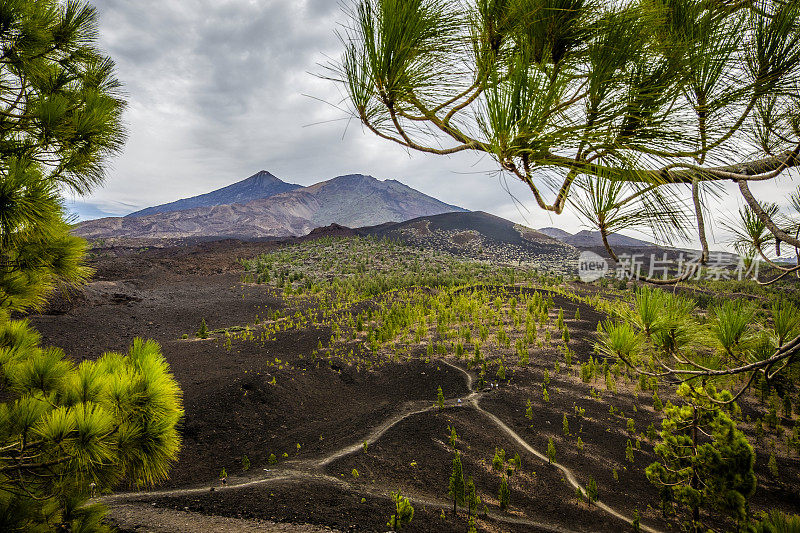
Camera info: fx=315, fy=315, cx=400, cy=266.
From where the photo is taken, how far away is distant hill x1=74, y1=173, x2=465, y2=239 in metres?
Result: 63.2

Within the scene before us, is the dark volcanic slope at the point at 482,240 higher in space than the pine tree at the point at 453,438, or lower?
higher

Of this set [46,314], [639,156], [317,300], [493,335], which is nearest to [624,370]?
[493,335]

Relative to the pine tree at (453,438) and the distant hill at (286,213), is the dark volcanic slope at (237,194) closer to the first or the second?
the distant hill at (286,213)

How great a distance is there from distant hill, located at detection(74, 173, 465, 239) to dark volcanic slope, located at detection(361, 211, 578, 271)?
38.1 m

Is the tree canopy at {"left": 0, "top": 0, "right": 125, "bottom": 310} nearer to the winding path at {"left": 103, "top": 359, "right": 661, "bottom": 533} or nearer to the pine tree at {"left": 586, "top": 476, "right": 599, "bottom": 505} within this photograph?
the winding path at {"left": 103, "top": 359, "right": 661, "bottom": 533}

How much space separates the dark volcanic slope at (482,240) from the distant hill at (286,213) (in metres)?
38.1

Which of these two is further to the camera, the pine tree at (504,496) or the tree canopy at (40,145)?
the pine tree at (504,496)

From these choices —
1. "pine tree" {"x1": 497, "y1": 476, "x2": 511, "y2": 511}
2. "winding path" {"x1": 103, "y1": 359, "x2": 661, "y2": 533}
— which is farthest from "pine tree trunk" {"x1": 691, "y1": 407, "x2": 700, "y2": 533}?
"pine tree" {"x1": 497, "y1": 476, "x2": 511, "y2": 511}

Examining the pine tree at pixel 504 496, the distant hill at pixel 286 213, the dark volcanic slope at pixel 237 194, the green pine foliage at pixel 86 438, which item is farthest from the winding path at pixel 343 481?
the dark volcanic slope at pixel 237 194

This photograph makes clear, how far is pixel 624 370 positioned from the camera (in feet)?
17.4

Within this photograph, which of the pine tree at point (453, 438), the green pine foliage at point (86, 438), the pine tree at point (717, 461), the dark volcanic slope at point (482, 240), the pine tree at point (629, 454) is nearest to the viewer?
the green pine foliage at point (86, 438)

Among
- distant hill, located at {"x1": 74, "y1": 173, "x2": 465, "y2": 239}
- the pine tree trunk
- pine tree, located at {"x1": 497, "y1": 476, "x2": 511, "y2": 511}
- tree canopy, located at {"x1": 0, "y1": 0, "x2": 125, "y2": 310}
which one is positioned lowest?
pine tree, located at {"x1": 497, "y1": 476, "x2": 511, "y2": 511}

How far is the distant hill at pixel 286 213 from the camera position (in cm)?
6316

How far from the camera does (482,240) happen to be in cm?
2988
